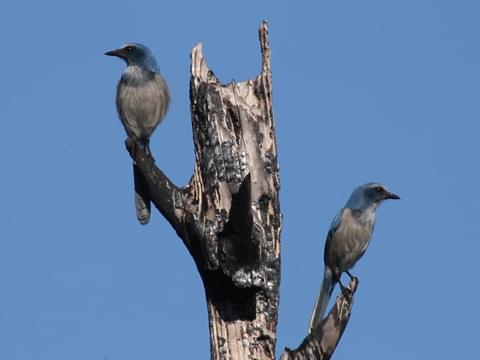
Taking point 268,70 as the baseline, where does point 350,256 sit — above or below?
below

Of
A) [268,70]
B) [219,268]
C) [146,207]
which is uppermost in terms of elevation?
[268,70]

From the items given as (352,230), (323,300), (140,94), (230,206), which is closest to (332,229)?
(352,230)

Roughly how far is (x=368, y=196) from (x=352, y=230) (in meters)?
0.40

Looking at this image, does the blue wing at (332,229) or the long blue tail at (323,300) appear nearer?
the long blue tail at (323,300)

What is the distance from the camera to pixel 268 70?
730cm

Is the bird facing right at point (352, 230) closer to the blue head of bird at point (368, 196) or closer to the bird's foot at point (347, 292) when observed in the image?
the blue head of bird at point (368, 196)

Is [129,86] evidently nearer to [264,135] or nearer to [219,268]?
[264,135]

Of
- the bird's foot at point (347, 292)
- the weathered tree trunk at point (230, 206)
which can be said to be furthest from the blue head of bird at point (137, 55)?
the bird's foot at point (347, 292)

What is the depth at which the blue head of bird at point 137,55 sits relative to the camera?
968cm

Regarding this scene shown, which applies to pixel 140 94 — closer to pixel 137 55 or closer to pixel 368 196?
pixel 137 55

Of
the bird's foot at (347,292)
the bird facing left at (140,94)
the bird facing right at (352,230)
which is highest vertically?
the bird facing left at (140,94)

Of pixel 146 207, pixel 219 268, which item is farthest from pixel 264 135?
pixel 146 207

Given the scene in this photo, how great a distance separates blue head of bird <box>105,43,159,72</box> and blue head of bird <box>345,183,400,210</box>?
2.43m

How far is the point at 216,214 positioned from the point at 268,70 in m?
1.20
